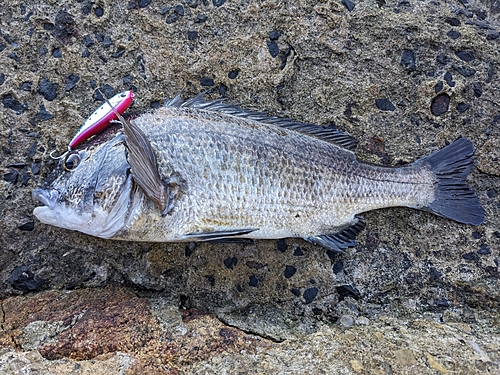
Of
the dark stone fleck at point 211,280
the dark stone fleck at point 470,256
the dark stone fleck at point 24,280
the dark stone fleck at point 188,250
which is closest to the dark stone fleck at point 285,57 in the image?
the dark stone fleck at point 188,250

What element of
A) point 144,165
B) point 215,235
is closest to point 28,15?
point 144,165

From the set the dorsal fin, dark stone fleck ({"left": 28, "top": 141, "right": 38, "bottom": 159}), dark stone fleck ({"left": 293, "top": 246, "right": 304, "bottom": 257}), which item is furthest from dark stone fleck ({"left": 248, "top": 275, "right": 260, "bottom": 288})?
dark stone fleck ({"left": 28, "top": 141, "right": 38, "bottom": 159})

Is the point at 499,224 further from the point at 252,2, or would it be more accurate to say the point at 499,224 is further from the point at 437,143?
the point at 252,2

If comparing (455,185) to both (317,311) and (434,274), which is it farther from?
(317,311)

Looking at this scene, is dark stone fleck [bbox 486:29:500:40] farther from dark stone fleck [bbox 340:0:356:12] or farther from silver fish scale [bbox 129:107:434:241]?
silver fish scale [bbox 129:107:434:241]

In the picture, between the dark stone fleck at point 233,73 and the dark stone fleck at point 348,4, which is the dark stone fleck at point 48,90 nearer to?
the dark stone fleck at point 233,73
